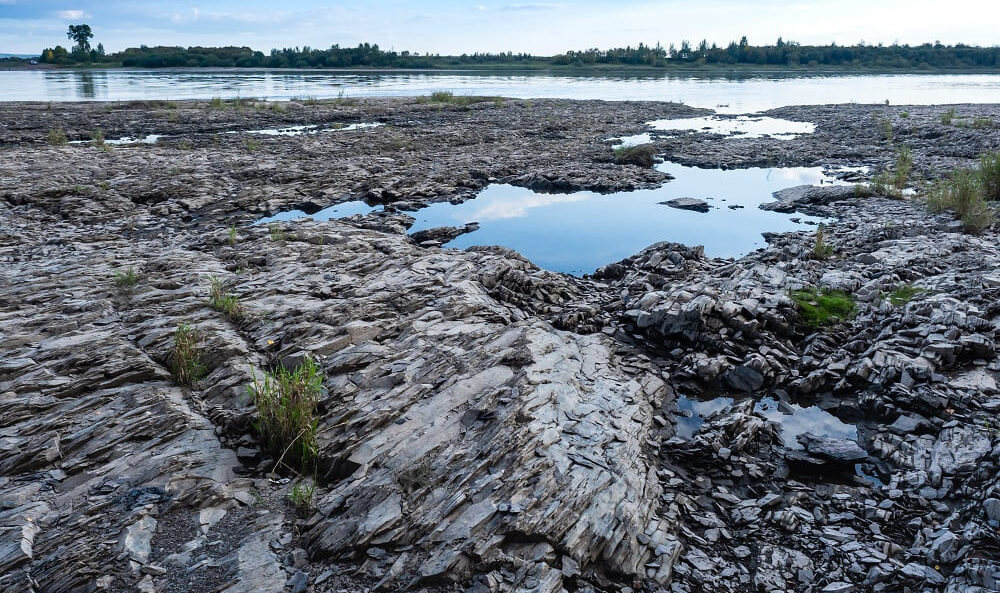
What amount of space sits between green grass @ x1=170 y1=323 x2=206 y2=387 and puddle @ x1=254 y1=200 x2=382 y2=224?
963cm

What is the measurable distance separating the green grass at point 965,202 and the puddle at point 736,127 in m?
18.8

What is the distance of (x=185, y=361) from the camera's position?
7.66 m

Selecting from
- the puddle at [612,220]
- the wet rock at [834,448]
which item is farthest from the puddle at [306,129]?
the wet rock at [834,448]

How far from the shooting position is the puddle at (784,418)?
764 cm

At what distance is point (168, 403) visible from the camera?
702 cm

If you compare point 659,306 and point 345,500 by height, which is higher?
point 659,306

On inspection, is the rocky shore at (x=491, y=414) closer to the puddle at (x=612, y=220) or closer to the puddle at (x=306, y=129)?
the puddle at (x=612, y=220)

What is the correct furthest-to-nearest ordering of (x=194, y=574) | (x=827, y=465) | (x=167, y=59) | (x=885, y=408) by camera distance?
(x=167, y=59)
(x=885, y=408)
(x=827, y=465)
(x=194, y=574)

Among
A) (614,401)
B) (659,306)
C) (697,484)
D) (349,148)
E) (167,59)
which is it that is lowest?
(697,484)

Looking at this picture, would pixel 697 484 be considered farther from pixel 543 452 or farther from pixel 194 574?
pixel 194 574

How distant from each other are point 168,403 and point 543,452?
4.58 meters

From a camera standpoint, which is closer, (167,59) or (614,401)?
(614,401)

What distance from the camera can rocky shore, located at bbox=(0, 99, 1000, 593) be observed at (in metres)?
5.17

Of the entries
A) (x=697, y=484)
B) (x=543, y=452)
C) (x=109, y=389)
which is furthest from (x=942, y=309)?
(x=109, y=389)
